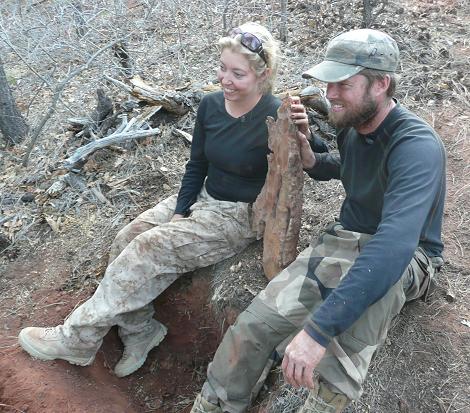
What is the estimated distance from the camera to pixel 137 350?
3553mm

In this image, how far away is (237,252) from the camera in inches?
138

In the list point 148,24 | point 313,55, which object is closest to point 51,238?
point 313,55

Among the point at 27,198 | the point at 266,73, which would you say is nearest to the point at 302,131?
the point at 266,73

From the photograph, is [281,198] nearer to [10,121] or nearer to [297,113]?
[297,113]

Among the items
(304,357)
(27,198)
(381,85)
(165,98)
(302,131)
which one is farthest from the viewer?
(165,98)

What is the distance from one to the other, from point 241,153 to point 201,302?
1117 mm

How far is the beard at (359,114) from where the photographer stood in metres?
2.49

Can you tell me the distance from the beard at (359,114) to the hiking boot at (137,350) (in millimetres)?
1975

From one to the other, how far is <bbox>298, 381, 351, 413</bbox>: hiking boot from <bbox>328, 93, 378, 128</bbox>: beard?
125 cm

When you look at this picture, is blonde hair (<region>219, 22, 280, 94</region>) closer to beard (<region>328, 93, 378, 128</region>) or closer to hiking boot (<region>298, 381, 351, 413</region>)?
beard (<region>328, 93, 378, 128</region>)

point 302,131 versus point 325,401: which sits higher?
point 302,131

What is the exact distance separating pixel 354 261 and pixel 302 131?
0.98m

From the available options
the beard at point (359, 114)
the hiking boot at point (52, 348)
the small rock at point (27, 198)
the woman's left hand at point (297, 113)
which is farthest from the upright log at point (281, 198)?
the small rock at point (27, 198)

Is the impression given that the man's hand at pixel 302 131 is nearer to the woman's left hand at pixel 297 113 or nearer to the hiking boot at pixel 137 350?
the woman's left hand at pixel 297 113
